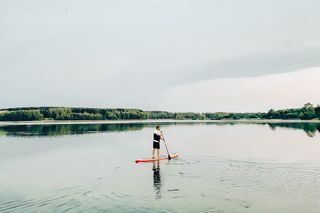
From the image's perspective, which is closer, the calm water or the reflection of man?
the calm water

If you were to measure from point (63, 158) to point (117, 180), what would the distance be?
12.4 meters

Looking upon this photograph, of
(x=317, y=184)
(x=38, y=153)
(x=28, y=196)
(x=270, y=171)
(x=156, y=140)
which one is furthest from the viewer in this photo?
(x=38, y=153)

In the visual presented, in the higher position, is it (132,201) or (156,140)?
(156,140)

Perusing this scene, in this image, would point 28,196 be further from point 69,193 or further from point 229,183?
point 229,183

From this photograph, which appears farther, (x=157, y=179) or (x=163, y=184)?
(x=157, y=179)

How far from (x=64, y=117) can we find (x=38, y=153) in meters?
162

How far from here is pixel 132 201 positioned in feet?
51.3

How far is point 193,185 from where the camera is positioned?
1905 cm

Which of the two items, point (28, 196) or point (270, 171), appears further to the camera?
point (270, 171)

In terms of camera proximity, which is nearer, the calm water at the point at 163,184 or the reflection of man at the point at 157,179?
the calm water at the point at 163,184

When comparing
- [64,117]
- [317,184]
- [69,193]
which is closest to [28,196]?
[69,193]

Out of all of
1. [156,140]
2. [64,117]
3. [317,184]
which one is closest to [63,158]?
[156,140]

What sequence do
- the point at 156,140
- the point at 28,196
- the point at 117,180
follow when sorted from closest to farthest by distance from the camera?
the point at 28,196 → the point at 117,180 → the point at 156,140

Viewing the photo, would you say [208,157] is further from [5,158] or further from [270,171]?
[5,158]
